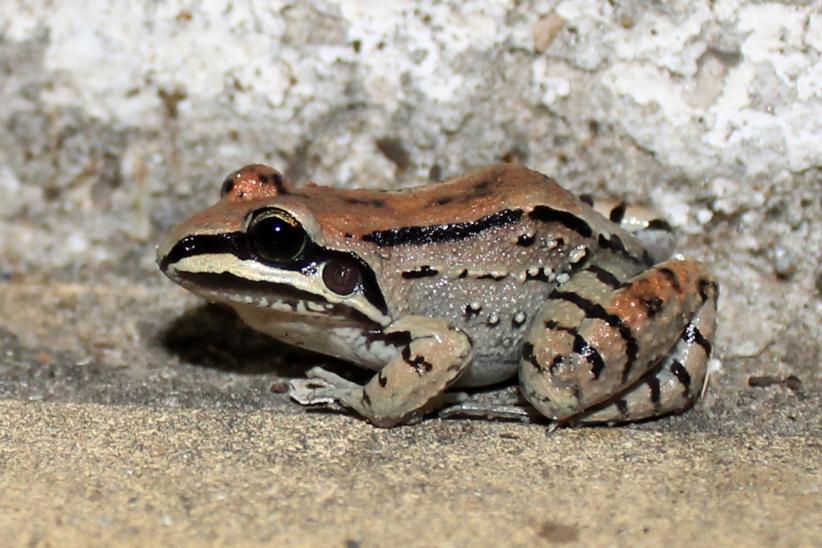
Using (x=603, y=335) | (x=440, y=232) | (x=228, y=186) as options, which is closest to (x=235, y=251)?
(x=228, y=186)

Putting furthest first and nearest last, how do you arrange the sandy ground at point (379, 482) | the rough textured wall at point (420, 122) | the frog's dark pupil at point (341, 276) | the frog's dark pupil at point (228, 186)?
the rough textured wall at point (420, 122)
the frog's dark pupil at point (228, 186)
the frog's dark pupil at point (341, 276)
the sandy ground at point (379, 482)

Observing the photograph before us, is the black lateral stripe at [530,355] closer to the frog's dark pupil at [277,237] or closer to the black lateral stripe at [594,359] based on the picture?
the black lateral stripe at [594,359]

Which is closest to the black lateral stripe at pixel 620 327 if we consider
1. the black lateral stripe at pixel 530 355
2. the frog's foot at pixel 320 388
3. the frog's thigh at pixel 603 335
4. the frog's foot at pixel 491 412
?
the frog's thigh at pixel 603 335

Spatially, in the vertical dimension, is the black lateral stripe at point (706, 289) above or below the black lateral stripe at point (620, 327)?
above

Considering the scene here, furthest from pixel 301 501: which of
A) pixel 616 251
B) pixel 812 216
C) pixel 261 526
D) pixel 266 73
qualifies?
pixel 812 216

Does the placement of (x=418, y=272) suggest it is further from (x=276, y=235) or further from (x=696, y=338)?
(x=696, y=338)

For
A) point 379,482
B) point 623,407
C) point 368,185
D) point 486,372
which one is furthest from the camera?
point 368,185
